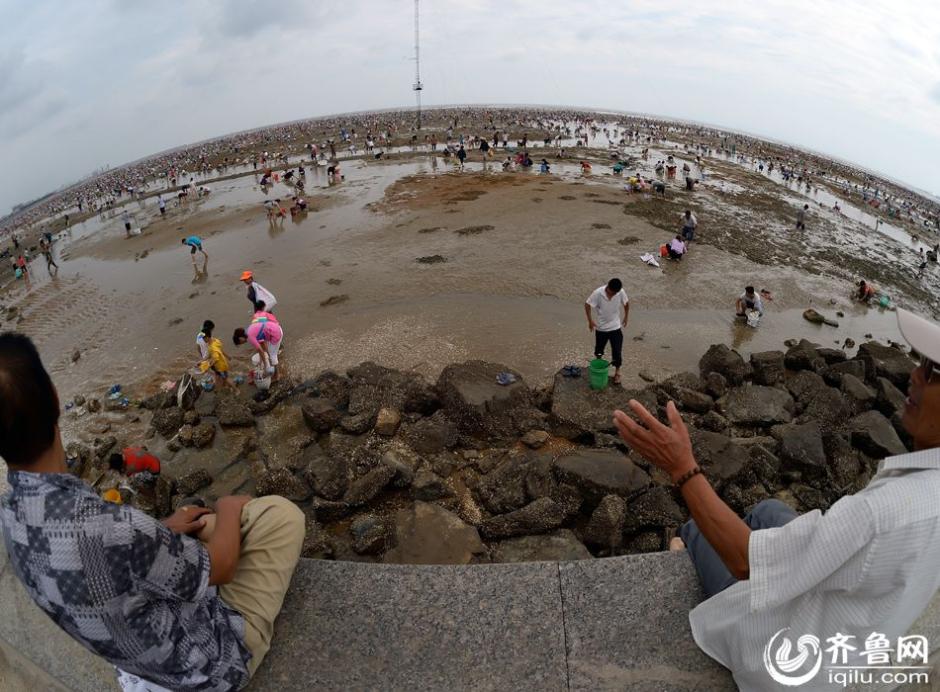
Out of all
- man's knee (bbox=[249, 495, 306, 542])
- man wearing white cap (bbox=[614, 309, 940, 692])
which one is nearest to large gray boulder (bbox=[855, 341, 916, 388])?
man wearing white cap (bbox=[614, 309, 940, 692])

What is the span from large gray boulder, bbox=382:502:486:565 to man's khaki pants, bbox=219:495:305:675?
68.0 inches

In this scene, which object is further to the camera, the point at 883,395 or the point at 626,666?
the point at 883,395

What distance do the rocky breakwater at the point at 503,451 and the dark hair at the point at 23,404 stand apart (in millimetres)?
3006

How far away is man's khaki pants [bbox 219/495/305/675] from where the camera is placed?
2.07 m

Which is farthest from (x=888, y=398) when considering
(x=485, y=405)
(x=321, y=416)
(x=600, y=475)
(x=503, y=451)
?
(x=321, y=416)

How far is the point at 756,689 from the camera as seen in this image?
180 cm

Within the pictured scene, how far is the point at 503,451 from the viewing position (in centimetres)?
584

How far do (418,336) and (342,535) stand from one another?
16.7 feet

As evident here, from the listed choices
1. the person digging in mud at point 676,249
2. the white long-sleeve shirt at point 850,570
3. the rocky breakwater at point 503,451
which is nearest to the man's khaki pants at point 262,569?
the rocky breakwater at point 503,451

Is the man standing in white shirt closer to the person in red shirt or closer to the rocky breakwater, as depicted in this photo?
the rocky breakwater

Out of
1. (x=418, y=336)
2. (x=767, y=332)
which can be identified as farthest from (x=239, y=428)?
(x=767, y=332)

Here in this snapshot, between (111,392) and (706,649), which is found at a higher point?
(706,649)

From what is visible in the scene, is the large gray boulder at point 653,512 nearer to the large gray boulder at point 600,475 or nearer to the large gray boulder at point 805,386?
the large gray boulder at point 600,475

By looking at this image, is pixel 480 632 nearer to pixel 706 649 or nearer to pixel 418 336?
pixel 706 649
